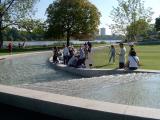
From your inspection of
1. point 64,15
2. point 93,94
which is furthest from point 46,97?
point 64,15

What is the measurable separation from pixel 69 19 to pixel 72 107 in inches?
2754

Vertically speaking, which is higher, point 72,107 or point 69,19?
point 69,19

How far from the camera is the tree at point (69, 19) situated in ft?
251

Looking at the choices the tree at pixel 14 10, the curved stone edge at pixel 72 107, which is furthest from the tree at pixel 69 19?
the curved stone edge at pixel 72 107

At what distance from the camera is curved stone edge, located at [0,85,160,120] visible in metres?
6.76

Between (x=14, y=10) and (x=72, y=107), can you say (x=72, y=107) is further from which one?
(x=14, y=10)

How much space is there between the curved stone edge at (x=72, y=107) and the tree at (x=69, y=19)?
67215mm

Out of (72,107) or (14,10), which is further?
(14,10)

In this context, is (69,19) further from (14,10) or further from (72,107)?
(72,107)

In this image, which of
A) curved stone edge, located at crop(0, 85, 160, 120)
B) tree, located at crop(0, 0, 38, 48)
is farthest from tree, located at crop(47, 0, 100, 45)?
curved stone edge, located at crop(0, 85, 160, 120)

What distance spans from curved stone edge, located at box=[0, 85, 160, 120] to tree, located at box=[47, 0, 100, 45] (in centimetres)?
6721

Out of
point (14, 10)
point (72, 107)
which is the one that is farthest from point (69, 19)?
point (72, 107)

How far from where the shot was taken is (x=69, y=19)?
76812 mm

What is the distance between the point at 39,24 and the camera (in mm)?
70125
